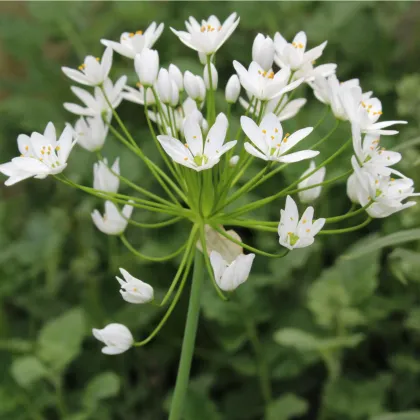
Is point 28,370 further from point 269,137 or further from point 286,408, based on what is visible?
point 269,137

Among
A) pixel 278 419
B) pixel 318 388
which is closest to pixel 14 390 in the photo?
pixel 278 419

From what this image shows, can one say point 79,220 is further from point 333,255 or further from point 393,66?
point 393,66

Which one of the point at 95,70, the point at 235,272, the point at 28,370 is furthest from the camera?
the point at 28,370

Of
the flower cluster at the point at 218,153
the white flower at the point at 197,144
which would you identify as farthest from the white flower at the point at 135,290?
the white flower at the point at 197,144

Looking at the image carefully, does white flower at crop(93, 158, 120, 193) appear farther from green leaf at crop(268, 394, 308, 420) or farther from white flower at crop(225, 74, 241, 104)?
green leaf at crop(268, 394, 308, 420)

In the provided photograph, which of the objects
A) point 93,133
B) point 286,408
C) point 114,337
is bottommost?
point 114,337

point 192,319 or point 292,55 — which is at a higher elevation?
point 292,55

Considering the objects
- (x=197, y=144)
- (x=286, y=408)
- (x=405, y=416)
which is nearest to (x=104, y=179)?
(x=197, y=144)

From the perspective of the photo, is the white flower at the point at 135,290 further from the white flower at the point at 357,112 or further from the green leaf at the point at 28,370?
the green leaf at the point at 28,370
